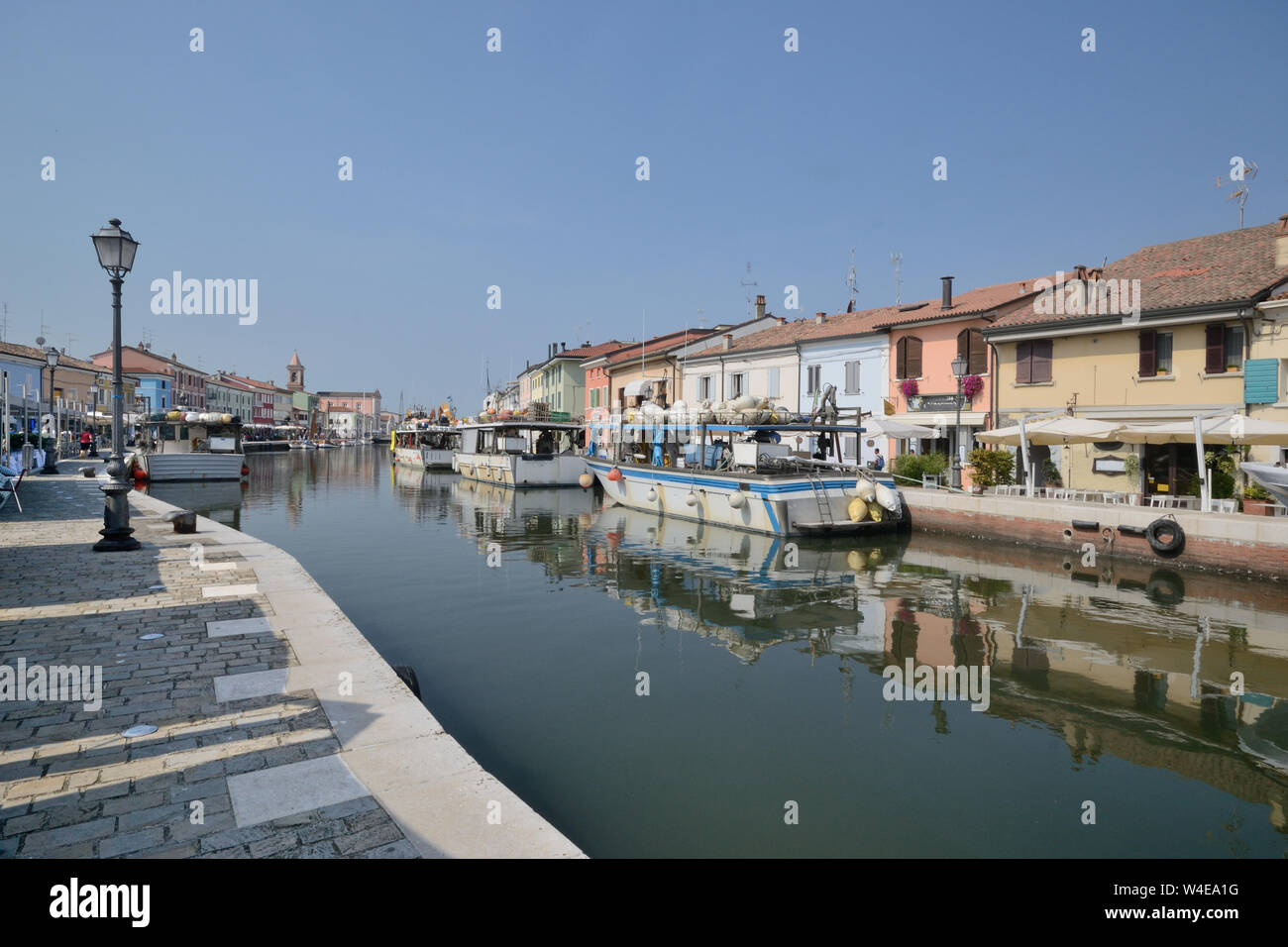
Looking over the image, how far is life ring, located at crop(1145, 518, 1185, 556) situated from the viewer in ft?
52.2

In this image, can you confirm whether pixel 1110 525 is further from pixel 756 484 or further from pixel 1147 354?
pixel 756 484

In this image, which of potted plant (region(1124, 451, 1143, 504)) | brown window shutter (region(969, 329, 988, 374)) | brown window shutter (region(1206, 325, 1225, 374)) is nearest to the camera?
brown window shutter (region(1206, 325, 1225, 374))

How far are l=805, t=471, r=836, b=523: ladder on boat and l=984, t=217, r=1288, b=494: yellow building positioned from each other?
347 inches

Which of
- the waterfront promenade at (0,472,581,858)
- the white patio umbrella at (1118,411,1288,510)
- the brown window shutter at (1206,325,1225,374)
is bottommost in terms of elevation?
the waterfront promenade at (0,472,581,858)

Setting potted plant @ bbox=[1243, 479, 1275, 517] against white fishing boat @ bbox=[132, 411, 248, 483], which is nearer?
potted plant @ bbox=[1243, 479, 1275, 517]

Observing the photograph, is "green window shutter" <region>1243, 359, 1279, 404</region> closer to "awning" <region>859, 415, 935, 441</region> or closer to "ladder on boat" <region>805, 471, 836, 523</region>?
"awning" <region>859, 415, 935, 441</region>

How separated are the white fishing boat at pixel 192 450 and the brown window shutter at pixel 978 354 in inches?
1376

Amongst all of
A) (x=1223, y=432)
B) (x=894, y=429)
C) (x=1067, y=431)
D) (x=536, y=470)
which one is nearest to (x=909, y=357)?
(x=894, y=429)

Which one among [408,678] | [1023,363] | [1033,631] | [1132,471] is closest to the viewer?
[408,678]

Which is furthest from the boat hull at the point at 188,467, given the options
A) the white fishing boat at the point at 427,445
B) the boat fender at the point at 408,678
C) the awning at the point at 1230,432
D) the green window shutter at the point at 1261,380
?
the green window shutter at the point at 1261,380

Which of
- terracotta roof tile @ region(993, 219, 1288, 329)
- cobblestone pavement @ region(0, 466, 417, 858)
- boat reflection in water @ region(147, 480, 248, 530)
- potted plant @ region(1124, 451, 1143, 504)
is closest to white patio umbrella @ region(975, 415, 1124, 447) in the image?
potted plant @ region(1124, 451, 1143, 504)

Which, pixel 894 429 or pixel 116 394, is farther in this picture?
pixel 894 429

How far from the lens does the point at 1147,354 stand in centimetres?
2195

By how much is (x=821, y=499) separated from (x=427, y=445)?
49.2 meters
